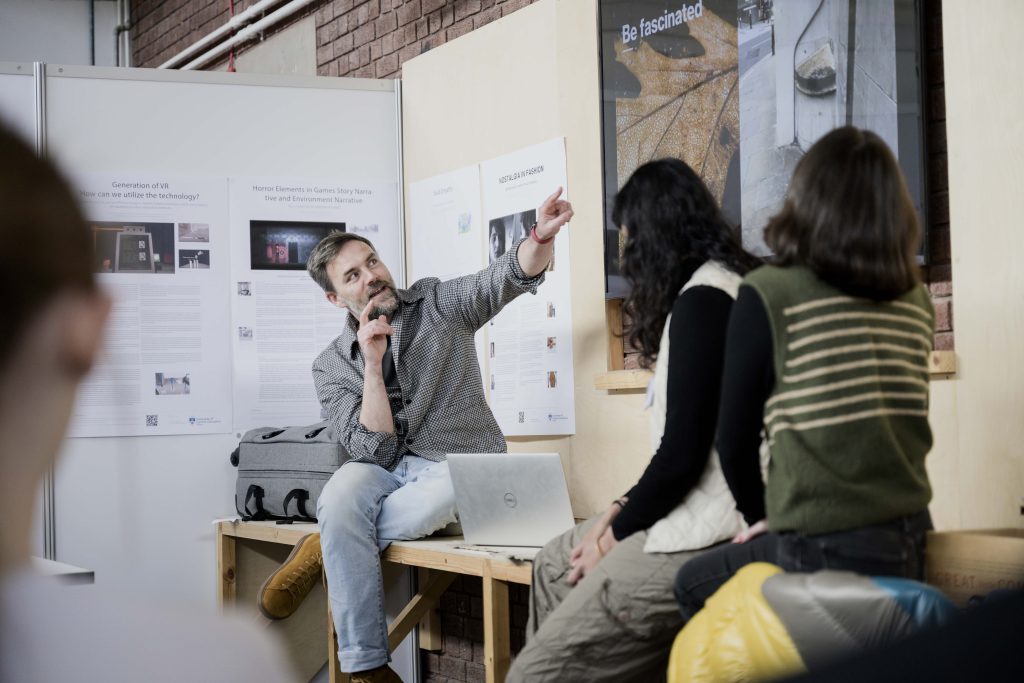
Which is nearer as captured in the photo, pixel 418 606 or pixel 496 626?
pixel 496 626

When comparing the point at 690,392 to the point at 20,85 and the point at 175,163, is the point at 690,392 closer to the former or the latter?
the point at 175,163

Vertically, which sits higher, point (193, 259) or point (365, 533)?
point (193, 259)

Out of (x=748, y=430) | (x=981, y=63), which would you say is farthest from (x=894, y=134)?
(x=748, y=430)

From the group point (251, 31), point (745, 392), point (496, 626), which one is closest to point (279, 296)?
point (496, 626)

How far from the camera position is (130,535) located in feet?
9.88

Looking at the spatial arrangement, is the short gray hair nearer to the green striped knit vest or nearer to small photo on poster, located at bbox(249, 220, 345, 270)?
small photo on poster, located at bbox(249, 220, 345, 270)

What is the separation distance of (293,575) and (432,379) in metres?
0.68

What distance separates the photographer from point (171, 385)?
345cm

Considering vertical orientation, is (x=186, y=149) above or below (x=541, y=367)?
above

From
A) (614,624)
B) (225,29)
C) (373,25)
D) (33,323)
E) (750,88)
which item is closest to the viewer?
(33,323)

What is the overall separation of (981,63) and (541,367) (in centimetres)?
152

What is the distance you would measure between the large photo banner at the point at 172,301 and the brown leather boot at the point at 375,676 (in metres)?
1.06

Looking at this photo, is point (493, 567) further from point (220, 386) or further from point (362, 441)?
point (220, 386)

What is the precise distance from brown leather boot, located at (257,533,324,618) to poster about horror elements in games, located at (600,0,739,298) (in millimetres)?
1078
